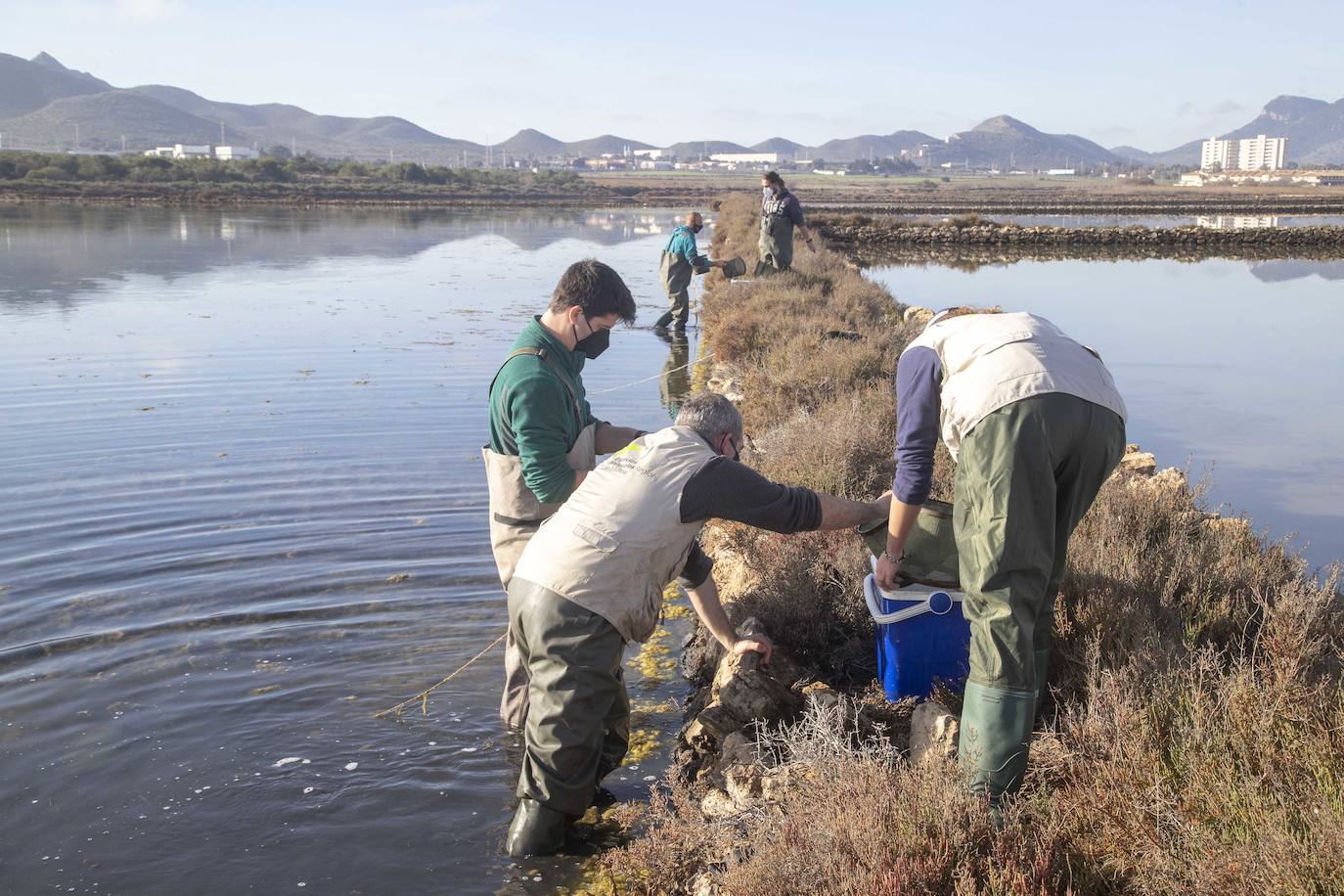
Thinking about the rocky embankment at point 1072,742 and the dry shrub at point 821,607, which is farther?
the dry shrub at point 821,607

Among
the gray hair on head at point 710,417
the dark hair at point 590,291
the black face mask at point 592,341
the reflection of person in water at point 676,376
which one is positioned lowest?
the reflection of person in water at point 676,376

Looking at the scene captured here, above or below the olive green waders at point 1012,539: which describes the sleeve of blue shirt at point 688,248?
above

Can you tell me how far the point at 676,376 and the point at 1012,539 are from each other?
11.0 m

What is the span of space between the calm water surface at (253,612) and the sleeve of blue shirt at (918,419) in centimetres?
189

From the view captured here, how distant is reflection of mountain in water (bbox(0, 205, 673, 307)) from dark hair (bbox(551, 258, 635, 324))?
17917 mm

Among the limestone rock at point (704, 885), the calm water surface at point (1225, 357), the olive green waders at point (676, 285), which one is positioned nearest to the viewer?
the limestone rock at point (704, 885)

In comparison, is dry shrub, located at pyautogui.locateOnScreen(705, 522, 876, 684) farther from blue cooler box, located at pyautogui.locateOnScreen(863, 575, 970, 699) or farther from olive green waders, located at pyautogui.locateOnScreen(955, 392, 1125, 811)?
olive green waders, located at pyautogui.locateOnScreen(955, 392, 1125, 811)

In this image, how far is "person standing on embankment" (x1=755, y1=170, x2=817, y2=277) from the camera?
666 inches

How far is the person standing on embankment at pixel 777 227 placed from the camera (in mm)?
16906

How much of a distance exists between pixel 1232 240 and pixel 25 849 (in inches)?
1751

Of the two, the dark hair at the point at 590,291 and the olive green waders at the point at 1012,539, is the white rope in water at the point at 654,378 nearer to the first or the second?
the dark hair at the point at 590,291

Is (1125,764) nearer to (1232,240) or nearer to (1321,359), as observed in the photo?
(1321,359)

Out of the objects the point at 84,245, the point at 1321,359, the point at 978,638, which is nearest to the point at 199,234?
the point at 84,245

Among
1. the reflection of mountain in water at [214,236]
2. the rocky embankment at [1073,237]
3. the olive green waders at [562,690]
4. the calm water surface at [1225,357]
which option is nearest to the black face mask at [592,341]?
the olive green waders at [562,690]
